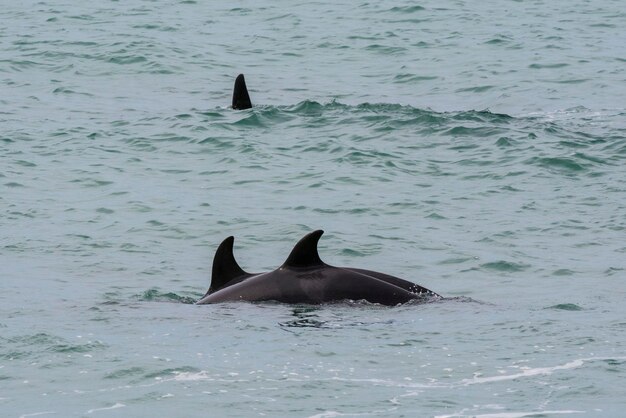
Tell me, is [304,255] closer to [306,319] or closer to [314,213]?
[306,319]

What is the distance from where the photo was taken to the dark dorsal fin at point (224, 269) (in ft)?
48.9

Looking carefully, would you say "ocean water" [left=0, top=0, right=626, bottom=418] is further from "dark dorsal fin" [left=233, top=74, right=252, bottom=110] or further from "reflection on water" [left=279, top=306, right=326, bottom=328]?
"dark dorsal fin" [left=233, top=74, right=252, bottom=110]

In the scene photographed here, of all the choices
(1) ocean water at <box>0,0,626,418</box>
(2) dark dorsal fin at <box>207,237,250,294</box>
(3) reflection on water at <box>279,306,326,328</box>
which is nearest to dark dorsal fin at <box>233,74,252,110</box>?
(1) ocean water at <box>0,0,626,418</box>

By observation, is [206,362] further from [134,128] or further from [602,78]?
[602,78]

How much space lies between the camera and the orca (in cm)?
1416

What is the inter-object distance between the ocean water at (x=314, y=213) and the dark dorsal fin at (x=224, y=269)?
1.53 ft

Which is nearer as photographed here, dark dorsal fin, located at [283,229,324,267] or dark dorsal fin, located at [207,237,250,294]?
dark dorsal fin, located at [283,229,324,267]

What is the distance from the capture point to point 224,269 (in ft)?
49.2

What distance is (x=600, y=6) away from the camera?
50.6m

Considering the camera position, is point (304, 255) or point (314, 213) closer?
point (304, 255)

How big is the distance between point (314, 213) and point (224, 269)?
6.05m

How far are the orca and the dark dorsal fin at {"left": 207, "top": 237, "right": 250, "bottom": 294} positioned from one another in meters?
0.12

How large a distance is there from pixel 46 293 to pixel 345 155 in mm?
9658

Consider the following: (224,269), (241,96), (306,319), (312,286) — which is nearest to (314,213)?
(224,269)
